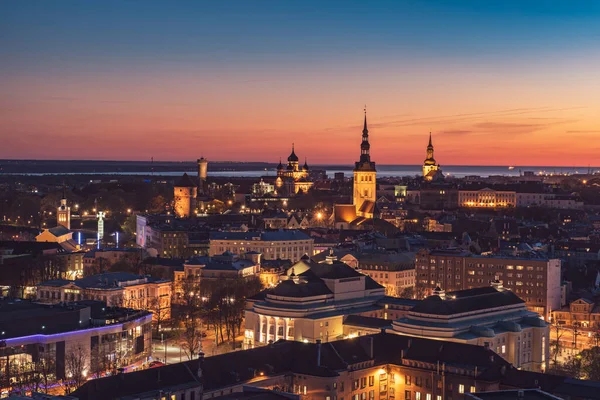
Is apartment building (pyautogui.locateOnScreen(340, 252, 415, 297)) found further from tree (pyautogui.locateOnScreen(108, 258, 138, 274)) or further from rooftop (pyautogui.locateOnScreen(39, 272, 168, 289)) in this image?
rooftop (pyautogui.locateOnScreen(39, 272, 168, 289))

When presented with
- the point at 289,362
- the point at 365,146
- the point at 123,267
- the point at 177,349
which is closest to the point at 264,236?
the point at 123,267

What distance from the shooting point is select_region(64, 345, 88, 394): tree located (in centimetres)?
4972

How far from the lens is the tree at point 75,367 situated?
163 ft

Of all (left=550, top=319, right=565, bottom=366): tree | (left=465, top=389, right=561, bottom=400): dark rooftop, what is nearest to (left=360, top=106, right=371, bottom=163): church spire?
(left=550, top=319, right=565, bottom=366): tree

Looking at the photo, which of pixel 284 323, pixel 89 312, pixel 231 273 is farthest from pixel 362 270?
pixel 89 312

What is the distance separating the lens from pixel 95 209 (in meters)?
162

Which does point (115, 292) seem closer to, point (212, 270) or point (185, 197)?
point (212, 270)

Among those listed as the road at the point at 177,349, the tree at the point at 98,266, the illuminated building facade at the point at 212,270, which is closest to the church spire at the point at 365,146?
the illuminated building facade at the point at 212,270

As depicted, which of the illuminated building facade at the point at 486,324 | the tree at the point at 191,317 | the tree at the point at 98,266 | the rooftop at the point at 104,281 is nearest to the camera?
the illuminated building facade at the point at 486,324

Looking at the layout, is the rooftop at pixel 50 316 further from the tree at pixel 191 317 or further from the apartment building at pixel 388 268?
the apartment building at pixel 388 268

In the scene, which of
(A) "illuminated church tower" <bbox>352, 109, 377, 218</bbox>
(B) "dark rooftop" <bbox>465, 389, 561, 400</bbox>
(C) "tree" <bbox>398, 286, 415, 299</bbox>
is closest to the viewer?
(B) "dark rooftop" <bbox>465, 389, 561, 400</bbox>

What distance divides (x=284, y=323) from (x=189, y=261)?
25.7 meters

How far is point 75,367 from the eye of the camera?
51.8m

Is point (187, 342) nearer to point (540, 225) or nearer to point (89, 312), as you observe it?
point (89, 312)
